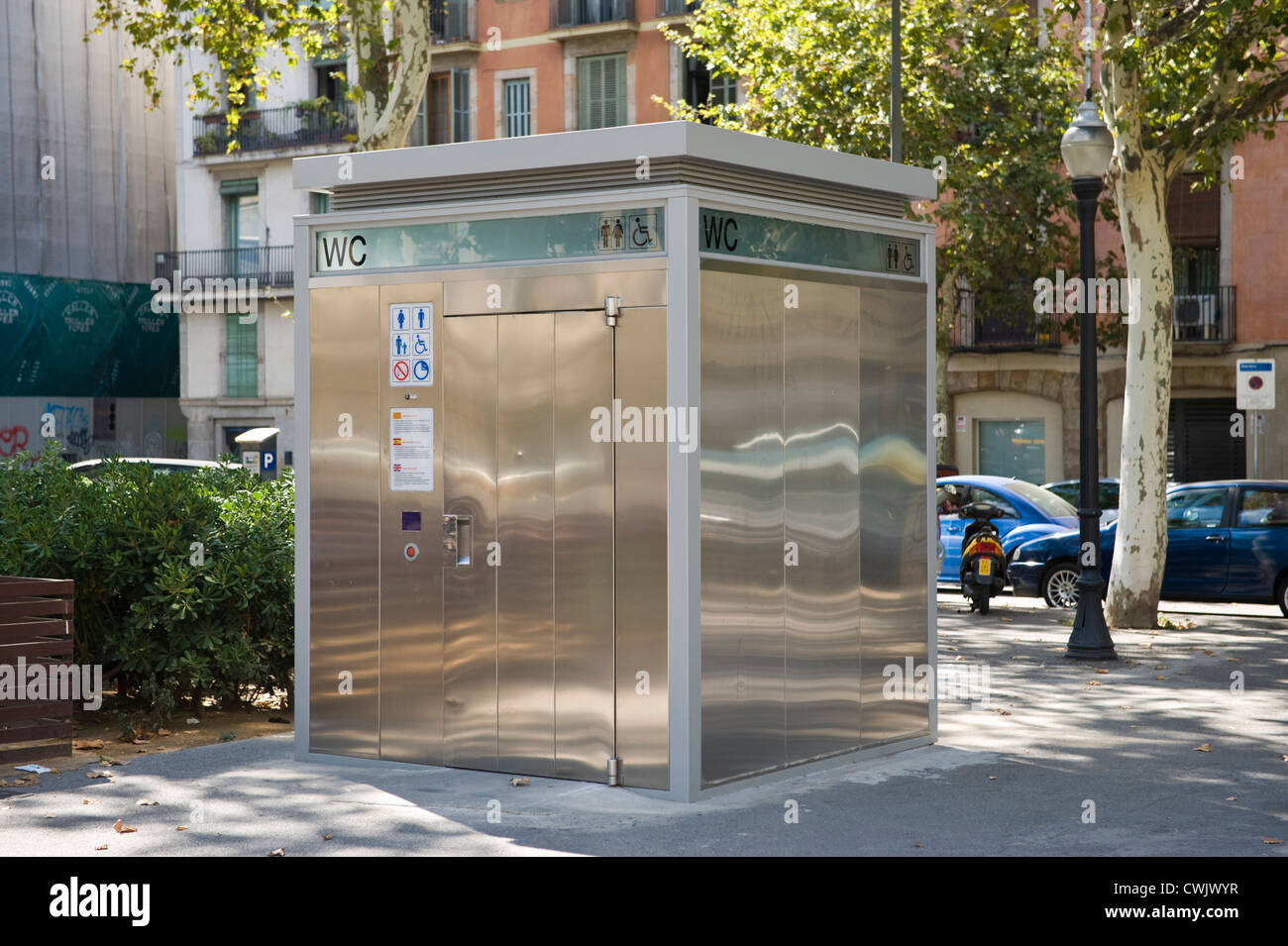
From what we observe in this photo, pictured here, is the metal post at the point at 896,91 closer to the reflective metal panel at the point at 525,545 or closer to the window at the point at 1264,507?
the window at the point at 1264,507

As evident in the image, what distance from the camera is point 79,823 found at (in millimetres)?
7789

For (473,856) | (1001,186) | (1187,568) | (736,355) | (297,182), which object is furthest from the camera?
(1001,186)

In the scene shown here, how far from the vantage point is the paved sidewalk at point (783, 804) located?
7.38m

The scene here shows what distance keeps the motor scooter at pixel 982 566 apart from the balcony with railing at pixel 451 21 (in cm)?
2795

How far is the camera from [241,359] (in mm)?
45688

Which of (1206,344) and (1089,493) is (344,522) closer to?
(1089,493)

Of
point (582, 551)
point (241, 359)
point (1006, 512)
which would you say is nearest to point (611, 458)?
point (582, 551)

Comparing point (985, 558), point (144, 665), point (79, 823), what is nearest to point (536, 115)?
Answer: point (985, 558)

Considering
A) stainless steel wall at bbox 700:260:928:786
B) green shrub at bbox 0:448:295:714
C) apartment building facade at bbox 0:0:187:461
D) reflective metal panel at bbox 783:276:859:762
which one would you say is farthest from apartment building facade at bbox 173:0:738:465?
reflective metal panel at bbox 783:276:859:762

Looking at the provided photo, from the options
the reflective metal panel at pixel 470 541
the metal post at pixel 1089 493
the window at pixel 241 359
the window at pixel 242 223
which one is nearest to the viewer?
the reflective metal panel at pixel 470 541

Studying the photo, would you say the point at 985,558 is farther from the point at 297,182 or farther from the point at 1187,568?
the point at 297,182

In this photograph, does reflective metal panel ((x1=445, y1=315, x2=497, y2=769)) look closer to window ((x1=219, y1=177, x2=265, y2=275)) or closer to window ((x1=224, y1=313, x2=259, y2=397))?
window ((x1=224, y1=313, x2=259, y2=397))

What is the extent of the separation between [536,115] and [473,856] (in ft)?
120

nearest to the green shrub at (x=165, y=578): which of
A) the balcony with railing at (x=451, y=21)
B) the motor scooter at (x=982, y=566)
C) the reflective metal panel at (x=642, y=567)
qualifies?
the reflective metal panel at (x=642, y=567)
